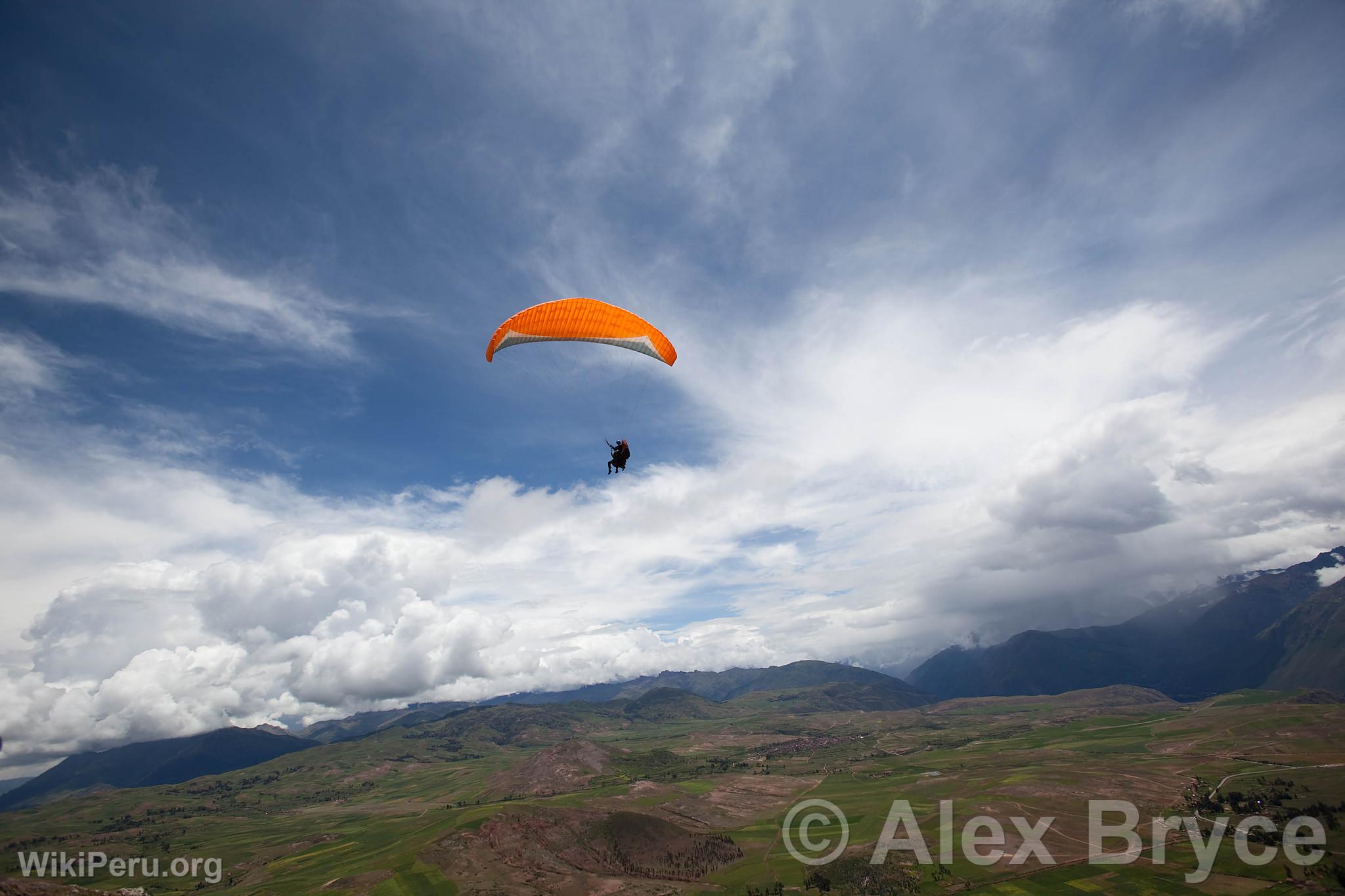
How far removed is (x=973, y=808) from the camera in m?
137

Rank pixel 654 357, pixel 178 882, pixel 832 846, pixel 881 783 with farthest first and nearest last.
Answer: pixel 881 783, pixel 178 882, pixel 832 846, pixel 654 357

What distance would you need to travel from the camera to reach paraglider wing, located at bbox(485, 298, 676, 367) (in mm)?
45125

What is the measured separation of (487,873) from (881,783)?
473 ft

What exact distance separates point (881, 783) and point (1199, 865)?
11411cm

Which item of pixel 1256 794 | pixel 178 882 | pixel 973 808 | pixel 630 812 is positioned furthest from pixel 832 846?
pixel 178 882

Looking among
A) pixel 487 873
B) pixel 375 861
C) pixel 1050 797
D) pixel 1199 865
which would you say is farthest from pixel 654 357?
pixel 1050 797

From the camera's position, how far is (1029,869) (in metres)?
98.1

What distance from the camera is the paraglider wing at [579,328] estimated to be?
45.1 m

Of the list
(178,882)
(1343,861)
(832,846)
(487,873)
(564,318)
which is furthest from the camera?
(178,882)

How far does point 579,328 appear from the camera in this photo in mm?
46438

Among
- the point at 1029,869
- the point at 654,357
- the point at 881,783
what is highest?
the point at 654,357

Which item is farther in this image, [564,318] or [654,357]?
[654,357]

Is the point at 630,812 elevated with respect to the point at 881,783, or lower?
elevated

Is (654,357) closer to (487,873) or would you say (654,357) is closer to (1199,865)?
(487,873)
